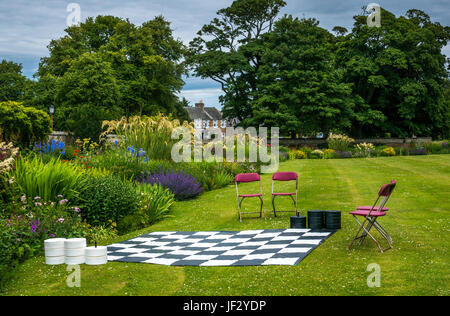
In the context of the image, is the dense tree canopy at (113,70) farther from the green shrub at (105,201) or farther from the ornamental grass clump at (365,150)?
the green shrub at (105,201)

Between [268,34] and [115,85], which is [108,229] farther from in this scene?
[268,34]

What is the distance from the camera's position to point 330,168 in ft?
69.6

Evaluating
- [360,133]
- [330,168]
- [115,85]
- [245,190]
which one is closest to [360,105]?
[360,133]

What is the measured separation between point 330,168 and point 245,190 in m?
7.19

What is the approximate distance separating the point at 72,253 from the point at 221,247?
244 centimetres

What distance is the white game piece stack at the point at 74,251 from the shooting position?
6.42m

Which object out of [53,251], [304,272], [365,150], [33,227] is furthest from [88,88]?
[304,272]

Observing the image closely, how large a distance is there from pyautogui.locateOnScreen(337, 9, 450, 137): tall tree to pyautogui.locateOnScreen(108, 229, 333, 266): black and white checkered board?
91.1 feet

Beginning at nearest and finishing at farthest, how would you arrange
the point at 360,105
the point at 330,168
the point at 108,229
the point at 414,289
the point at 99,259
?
the point at 414,289 < the point at 99,259 < the point at 108,229 < the point at 330,168 < the point at 360,105

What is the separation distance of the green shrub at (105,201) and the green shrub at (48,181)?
0.23 m

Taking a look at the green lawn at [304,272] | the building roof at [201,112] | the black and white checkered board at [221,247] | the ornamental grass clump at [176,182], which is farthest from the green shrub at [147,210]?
the building roof at [201,112]

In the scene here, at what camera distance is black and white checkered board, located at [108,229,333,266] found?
263 inches

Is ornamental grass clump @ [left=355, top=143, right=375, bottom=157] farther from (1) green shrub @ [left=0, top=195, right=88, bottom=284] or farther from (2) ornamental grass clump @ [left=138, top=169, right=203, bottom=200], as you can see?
(1) green shrub @ [left=0, top=195, right=88, bottom=284]

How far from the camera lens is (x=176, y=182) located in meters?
13.2
